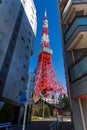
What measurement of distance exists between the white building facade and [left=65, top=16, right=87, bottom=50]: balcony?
8.01 m

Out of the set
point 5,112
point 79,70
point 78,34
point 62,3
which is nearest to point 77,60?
point 79,70

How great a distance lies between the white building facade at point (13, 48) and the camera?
12.8 meters

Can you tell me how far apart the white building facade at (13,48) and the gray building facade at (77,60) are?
24.7 feet

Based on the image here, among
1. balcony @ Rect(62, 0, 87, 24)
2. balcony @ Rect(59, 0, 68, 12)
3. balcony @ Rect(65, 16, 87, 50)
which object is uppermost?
balcony @ Rect(59, 0, 68, 12)

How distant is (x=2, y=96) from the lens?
11703 millimetres

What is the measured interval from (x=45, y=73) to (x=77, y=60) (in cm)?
2695

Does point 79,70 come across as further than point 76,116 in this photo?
Yes

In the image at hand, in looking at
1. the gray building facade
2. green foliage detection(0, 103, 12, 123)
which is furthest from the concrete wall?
green foliage detection(0, 103, 12, 123)

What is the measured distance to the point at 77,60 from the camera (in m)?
5.54

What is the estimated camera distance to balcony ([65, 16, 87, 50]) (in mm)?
5660

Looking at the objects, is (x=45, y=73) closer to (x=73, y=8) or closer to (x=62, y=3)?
(x=62, y=3)

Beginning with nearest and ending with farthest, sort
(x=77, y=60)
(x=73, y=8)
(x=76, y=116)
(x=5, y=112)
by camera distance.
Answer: (x=76, y=116), (x=77, y=60), (x=73, y=8), (x=5, y=112)

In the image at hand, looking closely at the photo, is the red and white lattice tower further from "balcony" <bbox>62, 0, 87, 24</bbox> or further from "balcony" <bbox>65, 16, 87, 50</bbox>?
"balcony" <bbox>65, 16, 87, 50</bbox>

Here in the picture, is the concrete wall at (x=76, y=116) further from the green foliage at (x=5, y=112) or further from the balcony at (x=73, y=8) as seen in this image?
the green foliage at (x=5, y=112)
